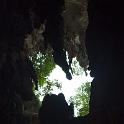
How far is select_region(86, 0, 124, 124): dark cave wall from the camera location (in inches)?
246

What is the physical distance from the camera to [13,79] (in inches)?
390

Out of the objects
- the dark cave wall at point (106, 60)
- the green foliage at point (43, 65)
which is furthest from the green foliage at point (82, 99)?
the dark cave wall at point (106, 60)

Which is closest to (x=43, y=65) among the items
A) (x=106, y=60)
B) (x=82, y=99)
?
(x=82, y=99)

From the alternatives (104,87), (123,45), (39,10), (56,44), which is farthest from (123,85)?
(39,10)

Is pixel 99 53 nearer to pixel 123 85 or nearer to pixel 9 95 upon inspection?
pixel 123 85

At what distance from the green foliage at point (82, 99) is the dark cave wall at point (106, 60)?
10500 millimetres

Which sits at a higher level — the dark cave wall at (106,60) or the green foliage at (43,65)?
the green foliage at (43,65)

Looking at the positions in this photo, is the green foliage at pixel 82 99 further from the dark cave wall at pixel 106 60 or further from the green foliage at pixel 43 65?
the dark cave wall at pixel 106 60

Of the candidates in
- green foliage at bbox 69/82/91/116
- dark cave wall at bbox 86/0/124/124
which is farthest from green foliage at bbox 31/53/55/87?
Result: dark cave wall at bbox 86/0/124/124

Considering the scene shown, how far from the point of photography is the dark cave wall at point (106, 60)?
6.24 metres

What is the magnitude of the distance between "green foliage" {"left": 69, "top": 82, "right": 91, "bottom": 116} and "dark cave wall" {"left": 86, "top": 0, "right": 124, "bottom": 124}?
413 inches

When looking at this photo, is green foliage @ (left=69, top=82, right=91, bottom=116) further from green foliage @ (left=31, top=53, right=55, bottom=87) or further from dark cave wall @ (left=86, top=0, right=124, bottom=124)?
dark cave wall @ (left=86, top=0, right=124, bottom=124)

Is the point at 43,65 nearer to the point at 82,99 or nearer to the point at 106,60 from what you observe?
the point at 82,99

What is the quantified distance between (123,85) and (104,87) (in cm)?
52
